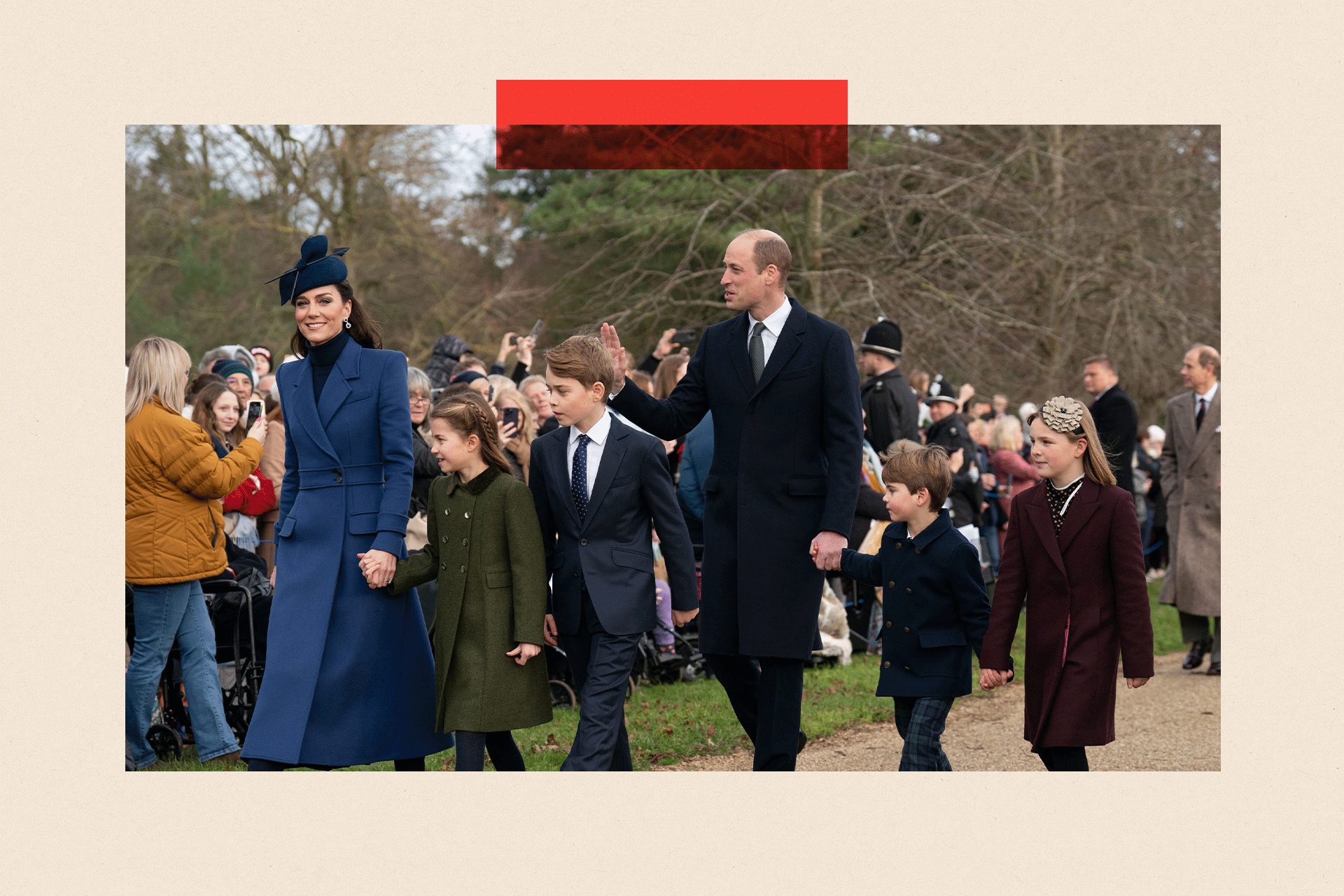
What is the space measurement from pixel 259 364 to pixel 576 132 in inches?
240

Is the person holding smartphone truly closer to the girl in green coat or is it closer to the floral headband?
the girl in green coat

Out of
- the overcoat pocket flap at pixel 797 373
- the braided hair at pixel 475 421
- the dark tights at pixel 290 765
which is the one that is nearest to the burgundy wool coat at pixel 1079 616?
the overcoat pocket flap at pixel 797 373

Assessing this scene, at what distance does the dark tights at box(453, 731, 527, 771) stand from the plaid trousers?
149 cm

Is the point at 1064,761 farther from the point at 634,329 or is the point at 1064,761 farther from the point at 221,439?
the point at 634,329

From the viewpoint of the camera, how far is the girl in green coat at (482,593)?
183 inches

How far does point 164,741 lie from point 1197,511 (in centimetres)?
700

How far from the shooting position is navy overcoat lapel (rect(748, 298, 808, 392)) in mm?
A: 4867

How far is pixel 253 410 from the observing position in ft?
24.4

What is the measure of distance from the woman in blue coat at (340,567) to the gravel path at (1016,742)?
1927 millimetres

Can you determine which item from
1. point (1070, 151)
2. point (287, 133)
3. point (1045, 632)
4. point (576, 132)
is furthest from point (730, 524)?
point (287, 133)

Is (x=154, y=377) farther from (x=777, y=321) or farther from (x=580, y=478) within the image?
(x=777, y=321)

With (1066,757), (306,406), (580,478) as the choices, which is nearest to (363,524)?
(306,406)

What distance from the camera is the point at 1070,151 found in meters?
18.4

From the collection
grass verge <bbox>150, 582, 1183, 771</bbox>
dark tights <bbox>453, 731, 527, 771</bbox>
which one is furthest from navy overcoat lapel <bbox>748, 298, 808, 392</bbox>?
grass verge <bbox>150, 582, 1183, 771</bbox>
